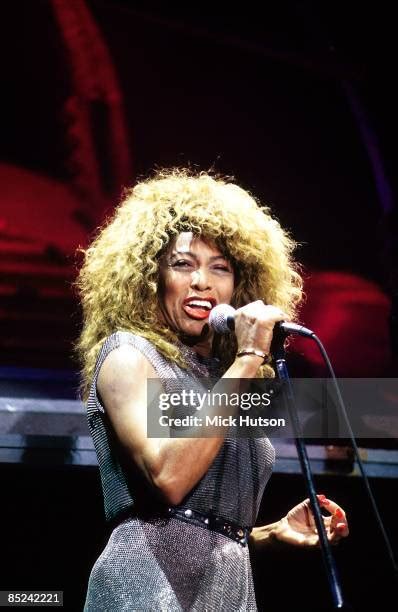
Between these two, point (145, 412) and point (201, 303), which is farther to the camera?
point (201, 303)

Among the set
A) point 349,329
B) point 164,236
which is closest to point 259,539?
point 164,236

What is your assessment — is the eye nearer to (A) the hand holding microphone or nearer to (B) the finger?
(A) the hand holding microphone

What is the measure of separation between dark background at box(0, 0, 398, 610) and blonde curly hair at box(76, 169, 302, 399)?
1.17m

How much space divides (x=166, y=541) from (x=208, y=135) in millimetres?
2845

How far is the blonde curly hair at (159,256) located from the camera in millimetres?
1961

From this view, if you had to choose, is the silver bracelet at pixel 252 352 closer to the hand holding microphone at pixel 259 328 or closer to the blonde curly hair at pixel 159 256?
the hand holding microphone at pixel 259 328

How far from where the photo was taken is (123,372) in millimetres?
1621

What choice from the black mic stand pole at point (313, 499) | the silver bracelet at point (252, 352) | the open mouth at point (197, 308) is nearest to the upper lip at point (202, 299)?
the open mouth at point (197, 308)

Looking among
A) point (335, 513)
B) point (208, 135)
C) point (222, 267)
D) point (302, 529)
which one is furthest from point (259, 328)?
point (208, 135)

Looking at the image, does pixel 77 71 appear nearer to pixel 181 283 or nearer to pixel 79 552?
pixel 181 283

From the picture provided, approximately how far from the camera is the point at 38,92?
11.9ft

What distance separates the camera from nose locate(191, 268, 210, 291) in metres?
1.95

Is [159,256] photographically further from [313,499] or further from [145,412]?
[313,499]

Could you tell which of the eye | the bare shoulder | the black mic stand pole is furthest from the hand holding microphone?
the eye
